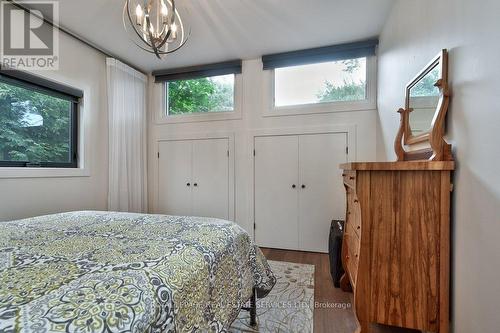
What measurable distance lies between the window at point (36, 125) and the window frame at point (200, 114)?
115 centimetres

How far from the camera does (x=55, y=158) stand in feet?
8.34

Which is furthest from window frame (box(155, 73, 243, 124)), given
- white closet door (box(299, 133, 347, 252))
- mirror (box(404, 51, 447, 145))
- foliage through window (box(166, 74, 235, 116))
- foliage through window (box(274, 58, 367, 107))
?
mirror (box(404, 51, 447, 145))

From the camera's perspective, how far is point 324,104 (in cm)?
301

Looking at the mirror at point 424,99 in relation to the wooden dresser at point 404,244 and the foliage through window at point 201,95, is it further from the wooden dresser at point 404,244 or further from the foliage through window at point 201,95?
the foliage through window at point 201,95

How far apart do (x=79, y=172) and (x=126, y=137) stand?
75 cm

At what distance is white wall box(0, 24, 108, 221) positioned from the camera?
217cm

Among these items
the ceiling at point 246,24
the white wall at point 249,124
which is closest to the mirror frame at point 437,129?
the ceiling at point 246,24

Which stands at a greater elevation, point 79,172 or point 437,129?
point 437,129

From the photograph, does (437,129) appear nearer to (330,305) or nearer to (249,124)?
(330,305)

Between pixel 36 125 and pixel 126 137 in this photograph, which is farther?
pixel 126 137

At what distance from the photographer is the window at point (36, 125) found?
84.8 inches

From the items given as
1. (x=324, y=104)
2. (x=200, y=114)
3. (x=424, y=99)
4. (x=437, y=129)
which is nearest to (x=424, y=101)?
(x=424, y=99)

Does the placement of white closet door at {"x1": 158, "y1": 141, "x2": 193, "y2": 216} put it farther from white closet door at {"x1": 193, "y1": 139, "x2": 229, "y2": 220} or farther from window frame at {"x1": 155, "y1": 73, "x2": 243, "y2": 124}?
window frame at {"x1": 155, "y1": 73, "x2": 243, "y2": 124}

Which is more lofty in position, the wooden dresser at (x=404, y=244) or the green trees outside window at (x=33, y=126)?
the green trees outside window at (x=33, y=126)
